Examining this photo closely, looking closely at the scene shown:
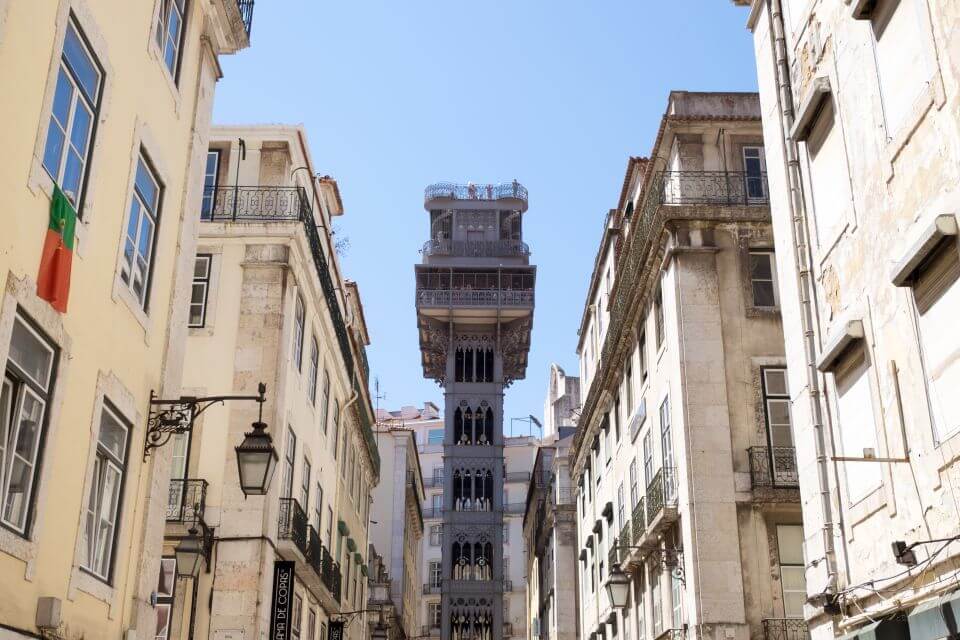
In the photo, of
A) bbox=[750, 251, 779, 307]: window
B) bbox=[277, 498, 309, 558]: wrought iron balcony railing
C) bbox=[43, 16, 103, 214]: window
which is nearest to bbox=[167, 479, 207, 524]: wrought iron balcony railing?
bbox=[277, 498, 309, 558]: wrought iron balcony railing

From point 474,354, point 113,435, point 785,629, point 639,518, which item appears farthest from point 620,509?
point 474,354

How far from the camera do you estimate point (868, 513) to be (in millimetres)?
10625

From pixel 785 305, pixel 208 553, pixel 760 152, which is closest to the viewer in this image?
pixel 785 305

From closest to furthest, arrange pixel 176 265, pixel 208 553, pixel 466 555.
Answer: pixel 176 265
pixel 208 553
pixel 466 555

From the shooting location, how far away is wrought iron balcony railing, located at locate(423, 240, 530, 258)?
68188mm

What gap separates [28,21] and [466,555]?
56.8 meters

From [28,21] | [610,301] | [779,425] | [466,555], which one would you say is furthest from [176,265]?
[466,555]

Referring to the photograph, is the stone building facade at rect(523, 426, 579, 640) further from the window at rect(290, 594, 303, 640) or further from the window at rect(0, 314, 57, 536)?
the window at rect(0, 314, 57, 536)

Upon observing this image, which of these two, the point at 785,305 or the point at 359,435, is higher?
the point at 359,435

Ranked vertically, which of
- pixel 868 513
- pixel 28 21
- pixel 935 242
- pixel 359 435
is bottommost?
pixel 868 513

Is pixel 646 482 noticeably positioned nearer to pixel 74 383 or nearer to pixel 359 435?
pixel 359 435

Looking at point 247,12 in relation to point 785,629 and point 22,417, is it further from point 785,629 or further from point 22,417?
point 785,629

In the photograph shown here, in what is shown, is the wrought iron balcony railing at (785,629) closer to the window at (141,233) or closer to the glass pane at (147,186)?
the window at (141,233)

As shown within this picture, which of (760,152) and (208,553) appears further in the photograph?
(760,152)
